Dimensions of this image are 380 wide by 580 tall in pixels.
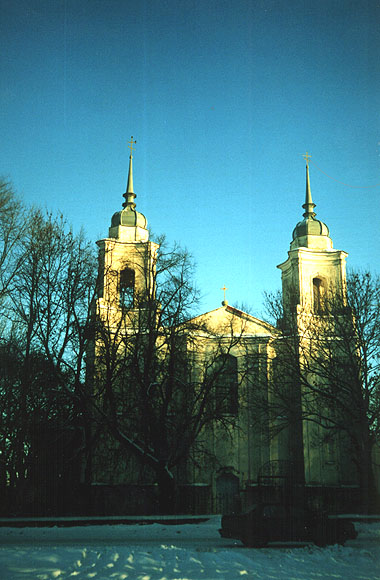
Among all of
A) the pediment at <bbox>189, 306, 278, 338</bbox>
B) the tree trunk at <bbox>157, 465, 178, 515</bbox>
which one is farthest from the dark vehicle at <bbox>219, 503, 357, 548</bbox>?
the pediment at <bbox>189, 306, 278, 338</bbox>

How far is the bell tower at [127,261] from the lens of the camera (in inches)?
1049

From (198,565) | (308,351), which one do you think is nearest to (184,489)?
(308,351)

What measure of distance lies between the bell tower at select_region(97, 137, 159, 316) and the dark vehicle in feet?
41.2

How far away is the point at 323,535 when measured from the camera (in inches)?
571

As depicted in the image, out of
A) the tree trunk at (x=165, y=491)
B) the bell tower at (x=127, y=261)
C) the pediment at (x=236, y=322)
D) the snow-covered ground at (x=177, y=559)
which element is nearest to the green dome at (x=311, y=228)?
the pediment at (x=236, y=322)

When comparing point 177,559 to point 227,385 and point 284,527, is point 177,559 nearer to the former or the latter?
point 284,527

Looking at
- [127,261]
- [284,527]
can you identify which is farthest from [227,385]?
[284,527]

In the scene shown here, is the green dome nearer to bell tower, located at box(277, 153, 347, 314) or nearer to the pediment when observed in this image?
bell tower, located at box(277, 153, 347, 314)

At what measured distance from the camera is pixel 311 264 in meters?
37.0

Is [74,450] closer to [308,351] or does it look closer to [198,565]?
[308,351]

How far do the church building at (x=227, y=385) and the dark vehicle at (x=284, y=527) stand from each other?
32.2 ft

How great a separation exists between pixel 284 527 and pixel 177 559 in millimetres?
4037

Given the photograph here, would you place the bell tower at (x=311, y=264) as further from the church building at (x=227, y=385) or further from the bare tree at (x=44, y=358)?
the bare tree at (x=44, y=358)

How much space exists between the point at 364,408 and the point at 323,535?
12776 mm
